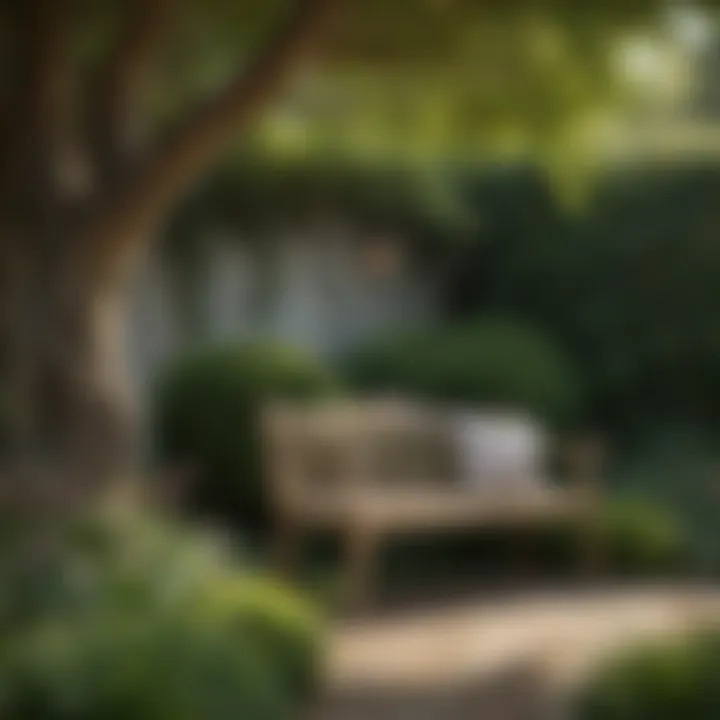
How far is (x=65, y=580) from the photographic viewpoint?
4.72 meters

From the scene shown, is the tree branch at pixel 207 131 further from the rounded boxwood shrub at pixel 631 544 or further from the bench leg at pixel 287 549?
the rounded boxwood shrub at pixel 631 544

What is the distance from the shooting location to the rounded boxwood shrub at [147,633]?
3904mm

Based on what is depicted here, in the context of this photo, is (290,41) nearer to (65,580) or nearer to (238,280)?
(65,580)

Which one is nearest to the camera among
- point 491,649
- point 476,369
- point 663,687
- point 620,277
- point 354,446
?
point 663,687

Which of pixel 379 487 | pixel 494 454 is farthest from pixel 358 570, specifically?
pixel 494 454

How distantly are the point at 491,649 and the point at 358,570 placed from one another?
1.03 metres

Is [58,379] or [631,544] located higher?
[631,544]

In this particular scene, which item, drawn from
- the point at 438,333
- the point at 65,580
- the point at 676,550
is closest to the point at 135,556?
the point at 65,580

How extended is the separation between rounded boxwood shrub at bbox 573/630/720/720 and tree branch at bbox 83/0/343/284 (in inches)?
86.1

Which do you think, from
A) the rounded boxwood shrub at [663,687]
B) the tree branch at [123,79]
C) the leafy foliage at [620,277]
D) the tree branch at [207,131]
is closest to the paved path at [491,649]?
the rounded boxwood shrub at [663,687]

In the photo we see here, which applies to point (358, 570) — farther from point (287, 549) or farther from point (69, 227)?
point (69, 227)

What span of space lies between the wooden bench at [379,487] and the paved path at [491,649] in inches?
15.4

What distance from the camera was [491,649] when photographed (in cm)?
568

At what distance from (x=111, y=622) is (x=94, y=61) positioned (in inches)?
97.5
